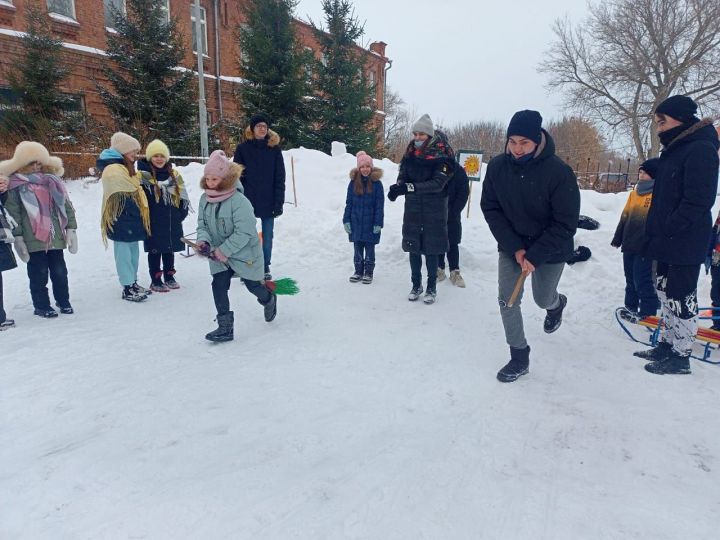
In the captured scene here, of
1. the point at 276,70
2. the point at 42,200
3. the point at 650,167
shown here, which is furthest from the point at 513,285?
the point at 276,70

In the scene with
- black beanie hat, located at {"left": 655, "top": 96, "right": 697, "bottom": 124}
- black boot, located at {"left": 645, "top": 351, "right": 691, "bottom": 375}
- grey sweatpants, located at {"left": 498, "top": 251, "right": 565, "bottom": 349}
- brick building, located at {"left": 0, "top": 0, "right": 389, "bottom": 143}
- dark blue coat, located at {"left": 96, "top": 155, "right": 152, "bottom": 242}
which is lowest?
black boot, located at {"left": 645, "top": 351, "right": 691, "bottom": 375}

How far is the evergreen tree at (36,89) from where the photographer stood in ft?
41.1

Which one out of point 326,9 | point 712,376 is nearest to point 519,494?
point 712,376

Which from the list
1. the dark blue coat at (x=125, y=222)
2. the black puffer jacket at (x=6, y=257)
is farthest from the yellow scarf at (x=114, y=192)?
the black puffer jacket at (x=6, y=257)

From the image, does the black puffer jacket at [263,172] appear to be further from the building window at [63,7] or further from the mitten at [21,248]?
the building window at [63,7]

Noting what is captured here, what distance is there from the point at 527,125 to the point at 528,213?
1.99ft

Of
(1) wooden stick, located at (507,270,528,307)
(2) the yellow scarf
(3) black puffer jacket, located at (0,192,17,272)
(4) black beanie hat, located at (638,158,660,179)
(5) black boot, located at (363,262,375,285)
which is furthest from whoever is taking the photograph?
(5) black boot, located at (363,262,375,285)

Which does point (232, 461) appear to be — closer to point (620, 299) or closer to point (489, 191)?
point (489, 191)

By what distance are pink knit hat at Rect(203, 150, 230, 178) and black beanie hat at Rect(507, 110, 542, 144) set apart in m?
2.38

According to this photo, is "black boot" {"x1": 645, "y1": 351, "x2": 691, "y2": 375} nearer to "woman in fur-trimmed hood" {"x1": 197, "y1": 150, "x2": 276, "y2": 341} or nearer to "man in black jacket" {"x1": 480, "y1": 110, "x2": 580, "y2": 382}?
"man in black jacket" {"x1": 480, "y1": 110, "x2": 580, "y2": 382}

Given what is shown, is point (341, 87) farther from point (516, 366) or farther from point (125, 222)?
point (516, 366)

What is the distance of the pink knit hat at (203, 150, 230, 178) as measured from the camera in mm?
3889

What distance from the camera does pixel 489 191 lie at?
3395mm

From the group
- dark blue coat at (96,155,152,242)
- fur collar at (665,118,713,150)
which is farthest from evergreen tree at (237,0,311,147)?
fur collar at (665,118,713,150)
